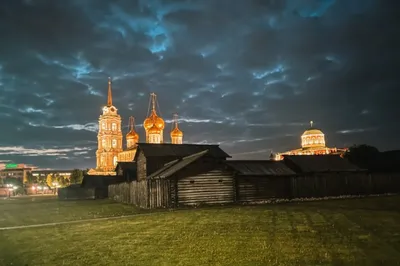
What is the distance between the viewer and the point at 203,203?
34000 millimetres

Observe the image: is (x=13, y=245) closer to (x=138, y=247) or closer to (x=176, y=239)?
(x=138, y=247)

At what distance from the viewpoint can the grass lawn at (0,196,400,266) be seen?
11.8 m

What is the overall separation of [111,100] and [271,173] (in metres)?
98.4

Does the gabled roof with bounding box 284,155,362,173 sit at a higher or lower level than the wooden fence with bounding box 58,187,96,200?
higher

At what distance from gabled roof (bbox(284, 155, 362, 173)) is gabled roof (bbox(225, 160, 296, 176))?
2.79 meters

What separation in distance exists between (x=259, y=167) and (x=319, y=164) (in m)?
10.2

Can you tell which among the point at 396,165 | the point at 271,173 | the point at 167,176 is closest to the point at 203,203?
the point at 167,176

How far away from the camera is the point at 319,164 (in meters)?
45.9

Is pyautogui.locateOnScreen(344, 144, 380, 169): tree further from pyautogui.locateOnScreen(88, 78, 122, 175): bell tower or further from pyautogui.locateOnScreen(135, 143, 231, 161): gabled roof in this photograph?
pyautogui.locateOnScreen(88, 78, 122, 175): bell tower

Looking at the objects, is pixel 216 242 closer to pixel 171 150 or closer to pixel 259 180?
pixel 259 180

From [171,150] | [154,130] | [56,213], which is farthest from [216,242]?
[154,130]

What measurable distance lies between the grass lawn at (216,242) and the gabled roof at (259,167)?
17.4 m

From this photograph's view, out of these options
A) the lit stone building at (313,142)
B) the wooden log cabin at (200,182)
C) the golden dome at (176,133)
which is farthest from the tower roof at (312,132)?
the wooden log cabin at (200,182)

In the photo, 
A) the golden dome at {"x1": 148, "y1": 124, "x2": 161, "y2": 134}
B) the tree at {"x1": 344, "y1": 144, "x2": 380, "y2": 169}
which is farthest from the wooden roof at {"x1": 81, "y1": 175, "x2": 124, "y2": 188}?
the tree at {"x1": 344, "y1": 144, "x2": 380, "y2": 169}
